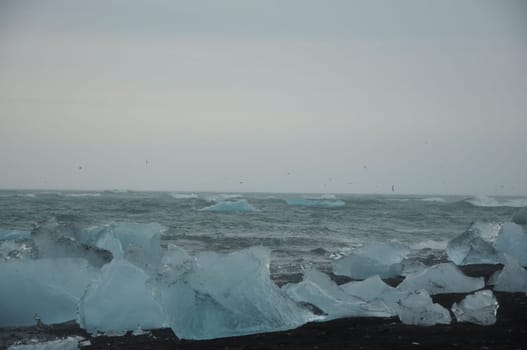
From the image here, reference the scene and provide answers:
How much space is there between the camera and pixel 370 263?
25.8 ft

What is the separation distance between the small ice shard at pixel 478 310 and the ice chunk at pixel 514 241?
4.40 m

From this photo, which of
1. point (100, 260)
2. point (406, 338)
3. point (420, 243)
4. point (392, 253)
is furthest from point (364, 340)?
point (420, 243)

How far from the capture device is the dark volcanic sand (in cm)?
405

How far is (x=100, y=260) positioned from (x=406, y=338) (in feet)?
12.5

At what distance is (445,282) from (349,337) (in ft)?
8.21

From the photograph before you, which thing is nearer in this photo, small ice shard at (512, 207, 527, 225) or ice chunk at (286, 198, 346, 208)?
small ice shard at (512, 207, 527, 225)

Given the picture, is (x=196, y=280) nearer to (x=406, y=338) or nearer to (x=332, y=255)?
(x=406, y=338)

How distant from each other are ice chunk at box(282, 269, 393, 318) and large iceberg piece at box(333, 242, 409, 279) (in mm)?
2235

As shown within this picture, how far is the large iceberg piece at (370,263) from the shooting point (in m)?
7.87

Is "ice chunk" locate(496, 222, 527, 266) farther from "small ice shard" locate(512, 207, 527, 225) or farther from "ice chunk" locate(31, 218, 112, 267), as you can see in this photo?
"ice chunk" locate(31, 218, 112, 267)

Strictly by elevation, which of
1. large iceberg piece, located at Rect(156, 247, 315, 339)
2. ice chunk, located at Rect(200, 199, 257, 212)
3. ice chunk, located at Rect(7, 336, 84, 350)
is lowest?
ice chunk, located at Rect(200, 199, 257, 212)

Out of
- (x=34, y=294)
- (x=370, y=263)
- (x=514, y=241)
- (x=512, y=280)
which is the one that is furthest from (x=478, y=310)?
(x=514, y=241)

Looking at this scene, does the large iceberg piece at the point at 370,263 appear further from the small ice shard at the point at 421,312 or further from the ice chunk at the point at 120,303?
the ice chunk at the point at 120,303

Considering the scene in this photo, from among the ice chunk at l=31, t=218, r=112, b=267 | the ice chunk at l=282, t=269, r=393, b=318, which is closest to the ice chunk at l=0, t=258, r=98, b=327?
the ice chunk at l=31, t=218, r=112, b=267
